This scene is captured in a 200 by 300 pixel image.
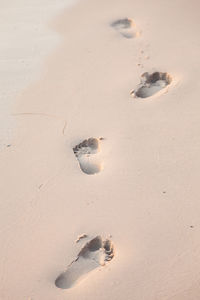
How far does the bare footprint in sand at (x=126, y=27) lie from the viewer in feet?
11.7

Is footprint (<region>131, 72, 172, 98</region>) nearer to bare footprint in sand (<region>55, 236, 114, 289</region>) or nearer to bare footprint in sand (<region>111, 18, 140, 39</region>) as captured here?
bare footprint in sand (<region>111, 18, 140, 39</region>)

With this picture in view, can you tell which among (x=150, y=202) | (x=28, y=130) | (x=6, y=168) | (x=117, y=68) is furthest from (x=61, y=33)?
(x=150, y=202)

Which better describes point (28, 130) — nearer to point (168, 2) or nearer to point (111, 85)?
point (111, 85)

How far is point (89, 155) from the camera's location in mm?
2664

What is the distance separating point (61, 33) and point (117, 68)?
628mm

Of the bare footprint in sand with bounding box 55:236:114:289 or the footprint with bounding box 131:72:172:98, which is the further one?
the footprint with bounding box 131:72:172:98

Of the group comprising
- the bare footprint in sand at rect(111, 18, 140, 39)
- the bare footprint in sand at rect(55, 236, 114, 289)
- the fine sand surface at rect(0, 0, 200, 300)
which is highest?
the bare footprint in sand at rect(111, 18, 140, 39)

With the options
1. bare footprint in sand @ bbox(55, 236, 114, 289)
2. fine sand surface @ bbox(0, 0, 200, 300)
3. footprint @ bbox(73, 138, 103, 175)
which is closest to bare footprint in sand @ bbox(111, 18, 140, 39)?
fine sand surface @ bbox(0, 0, 200, 300)

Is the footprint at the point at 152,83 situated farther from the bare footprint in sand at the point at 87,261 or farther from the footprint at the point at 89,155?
the bare footprint in sand at the point at 87,261

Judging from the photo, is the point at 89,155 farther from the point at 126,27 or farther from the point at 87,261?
the point at 126,27

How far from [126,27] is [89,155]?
134 centimetres

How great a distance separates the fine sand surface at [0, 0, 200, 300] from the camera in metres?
2.13

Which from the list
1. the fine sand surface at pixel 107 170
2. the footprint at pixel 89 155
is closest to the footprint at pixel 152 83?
the fine sand surface at pixel 107 170

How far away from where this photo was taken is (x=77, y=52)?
342 centimetres
